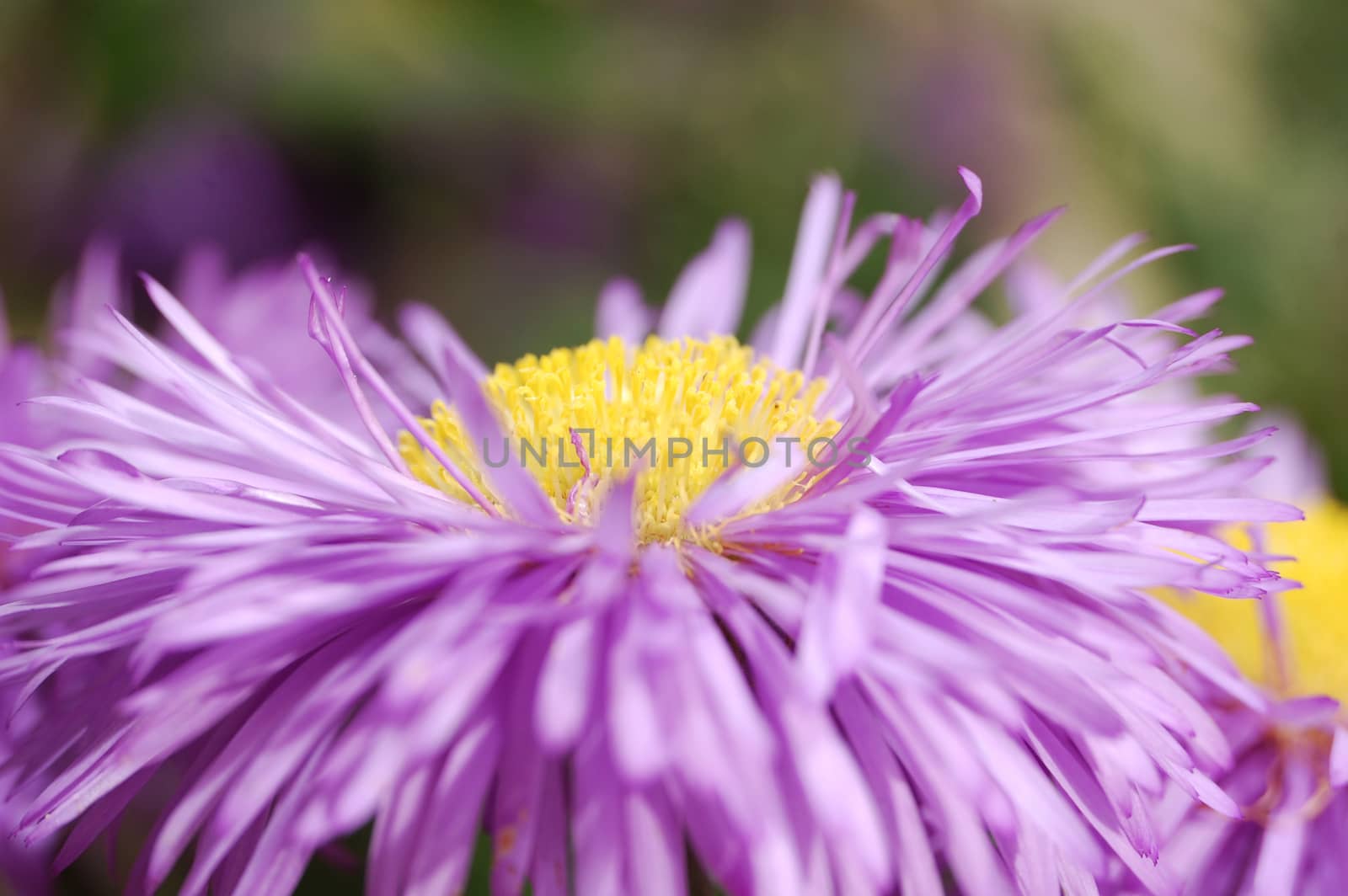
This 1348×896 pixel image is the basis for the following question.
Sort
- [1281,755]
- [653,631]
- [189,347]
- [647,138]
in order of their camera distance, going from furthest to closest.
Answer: [647,138]
[189,347]
[1281,755]
[653,631]

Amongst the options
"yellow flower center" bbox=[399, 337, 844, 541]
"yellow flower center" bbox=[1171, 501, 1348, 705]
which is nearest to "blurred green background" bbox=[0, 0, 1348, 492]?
"yellow flower center" bbox=[1171, 501, 1348, 705]

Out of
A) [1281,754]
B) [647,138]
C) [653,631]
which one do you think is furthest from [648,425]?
[647,138]

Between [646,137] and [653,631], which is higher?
[646,137]

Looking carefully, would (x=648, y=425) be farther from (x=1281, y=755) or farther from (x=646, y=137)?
(x=646, y=137)

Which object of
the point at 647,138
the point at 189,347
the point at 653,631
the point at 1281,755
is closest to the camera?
the point at 653,631

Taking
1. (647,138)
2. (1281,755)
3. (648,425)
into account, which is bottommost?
(1281,755)

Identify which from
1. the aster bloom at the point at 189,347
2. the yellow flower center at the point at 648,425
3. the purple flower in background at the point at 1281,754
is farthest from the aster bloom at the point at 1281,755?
the aster bloom at the point at 189,347
